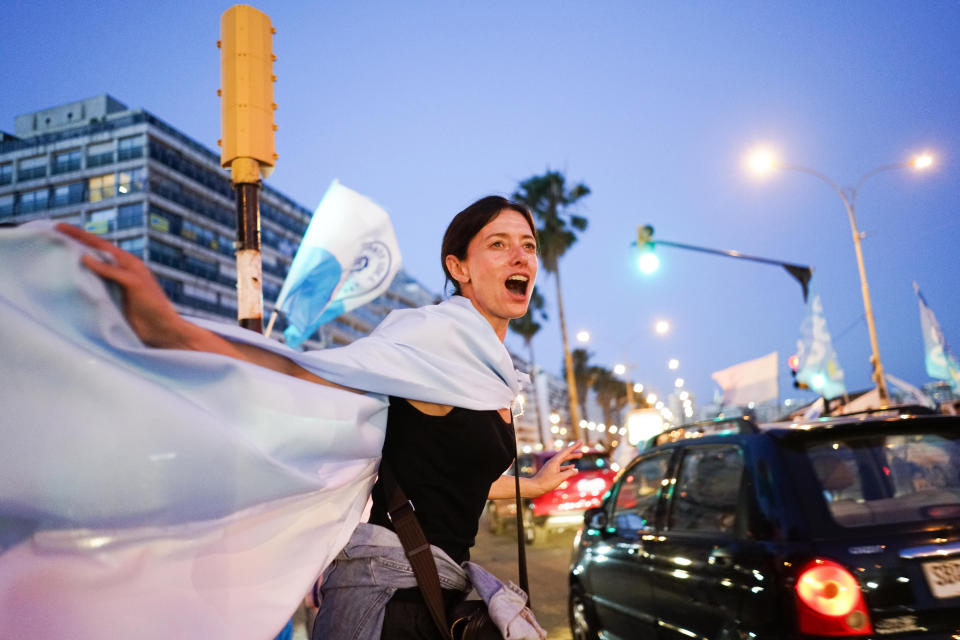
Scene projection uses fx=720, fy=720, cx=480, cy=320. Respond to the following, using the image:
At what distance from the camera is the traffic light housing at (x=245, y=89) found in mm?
4348

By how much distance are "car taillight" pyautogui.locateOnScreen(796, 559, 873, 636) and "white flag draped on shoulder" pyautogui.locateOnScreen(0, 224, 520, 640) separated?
2.41 m

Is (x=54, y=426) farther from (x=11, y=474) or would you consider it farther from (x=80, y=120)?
(x=80, y=120)

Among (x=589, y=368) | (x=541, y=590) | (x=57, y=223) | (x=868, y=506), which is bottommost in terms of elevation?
(x=541, y=590)

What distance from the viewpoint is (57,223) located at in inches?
51.8

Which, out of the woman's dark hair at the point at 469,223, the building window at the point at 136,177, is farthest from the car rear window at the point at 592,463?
the building window at the point at 136,177

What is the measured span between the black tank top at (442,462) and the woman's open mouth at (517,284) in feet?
1.58

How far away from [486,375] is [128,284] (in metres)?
0.88

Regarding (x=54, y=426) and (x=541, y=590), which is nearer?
(x=54, y=426)

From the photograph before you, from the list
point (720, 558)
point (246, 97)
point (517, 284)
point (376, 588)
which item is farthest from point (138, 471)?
point (246, 97)

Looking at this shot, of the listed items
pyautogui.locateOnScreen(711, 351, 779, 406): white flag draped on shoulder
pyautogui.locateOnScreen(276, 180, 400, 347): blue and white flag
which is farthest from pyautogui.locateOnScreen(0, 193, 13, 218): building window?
pyautogui.locateOnScreen(276, 180, 400, 347): blue and white flag

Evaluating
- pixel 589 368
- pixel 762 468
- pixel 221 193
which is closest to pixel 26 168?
pixel 221 193

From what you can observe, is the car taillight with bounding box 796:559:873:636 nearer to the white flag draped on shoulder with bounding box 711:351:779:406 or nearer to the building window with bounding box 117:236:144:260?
the white flag draped on shoulder with bounding box 711:351:779:406

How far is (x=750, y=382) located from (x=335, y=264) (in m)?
13.2

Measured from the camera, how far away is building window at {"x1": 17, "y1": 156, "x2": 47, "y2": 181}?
6700cm
